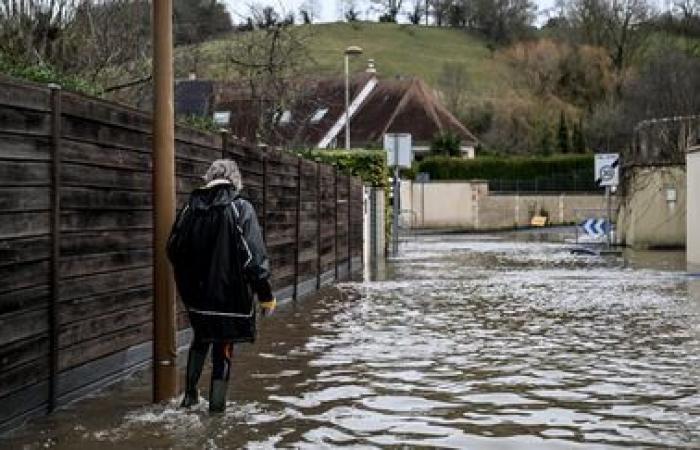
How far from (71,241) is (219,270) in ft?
3.44

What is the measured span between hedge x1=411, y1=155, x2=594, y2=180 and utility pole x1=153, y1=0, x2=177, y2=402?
52.4m

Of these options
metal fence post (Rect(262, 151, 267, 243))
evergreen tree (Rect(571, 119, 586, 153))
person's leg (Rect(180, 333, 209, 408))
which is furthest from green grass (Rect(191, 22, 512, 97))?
person's leg (Rect(180, 333, 209, 408))

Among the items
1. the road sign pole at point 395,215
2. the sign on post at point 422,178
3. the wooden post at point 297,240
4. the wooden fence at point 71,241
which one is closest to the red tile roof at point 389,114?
the sign on post at point 422,178

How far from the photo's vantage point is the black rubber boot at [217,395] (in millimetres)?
7230

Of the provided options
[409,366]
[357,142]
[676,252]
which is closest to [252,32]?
[676,252]

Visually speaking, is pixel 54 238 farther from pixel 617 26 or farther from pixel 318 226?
pixel 617 26

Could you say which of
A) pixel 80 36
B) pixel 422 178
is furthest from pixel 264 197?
pixel 422 178

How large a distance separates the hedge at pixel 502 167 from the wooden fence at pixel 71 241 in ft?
164

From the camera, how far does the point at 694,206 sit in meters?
23.7

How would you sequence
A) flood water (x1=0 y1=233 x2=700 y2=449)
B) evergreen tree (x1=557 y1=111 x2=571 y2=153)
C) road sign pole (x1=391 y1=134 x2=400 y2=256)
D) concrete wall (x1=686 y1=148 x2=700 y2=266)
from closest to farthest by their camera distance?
flood water (x1=0 y1=233 x2=700 y2=449), concrete wall (x1=686 y1=148 x2=700 y2=266), road sign pole (x1=391 y1=134 x2=400 y2=256), evergreen tree (x1=557 y1=111 x2=571 y2=153)

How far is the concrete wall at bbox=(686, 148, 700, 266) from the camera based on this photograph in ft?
75.5

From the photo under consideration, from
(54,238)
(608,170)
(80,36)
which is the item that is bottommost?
(54,238)

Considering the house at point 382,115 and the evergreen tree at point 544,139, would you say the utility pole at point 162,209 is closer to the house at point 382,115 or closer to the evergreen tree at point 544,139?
the house at point 382,115

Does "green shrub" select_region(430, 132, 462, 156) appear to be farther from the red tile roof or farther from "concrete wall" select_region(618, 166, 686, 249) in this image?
"concrete wall" select_region(618, 166, 686, 249)
